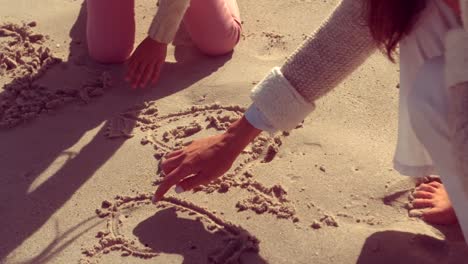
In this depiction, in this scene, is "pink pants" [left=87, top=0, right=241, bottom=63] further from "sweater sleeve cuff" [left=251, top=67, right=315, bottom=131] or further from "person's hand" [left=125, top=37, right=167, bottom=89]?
"sweater sleeve cuff" [left=251, top=67, right=315, bottom=131]

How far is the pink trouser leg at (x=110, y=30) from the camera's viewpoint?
1961 mm

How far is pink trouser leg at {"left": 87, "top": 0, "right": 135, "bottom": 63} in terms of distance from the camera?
6.43 ft

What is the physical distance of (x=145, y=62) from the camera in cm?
179

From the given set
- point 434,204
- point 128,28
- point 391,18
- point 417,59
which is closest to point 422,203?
point 434,204

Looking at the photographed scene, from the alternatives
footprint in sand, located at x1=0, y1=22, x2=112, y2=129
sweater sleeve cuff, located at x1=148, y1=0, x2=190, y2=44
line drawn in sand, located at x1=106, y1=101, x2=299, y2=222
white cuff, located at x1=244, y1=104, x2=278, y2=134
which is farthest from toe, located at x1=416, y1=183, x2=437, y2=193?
footprint in sand, located at x1=0, y1=22, x2=112, y2=129

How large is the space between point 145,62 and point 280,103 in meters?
0.59

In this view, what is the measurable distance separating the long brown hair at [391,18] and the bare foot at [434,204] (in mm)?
364

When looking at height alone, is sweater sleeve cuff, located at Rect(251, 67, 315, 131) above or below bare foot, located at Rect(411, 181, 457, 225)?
above

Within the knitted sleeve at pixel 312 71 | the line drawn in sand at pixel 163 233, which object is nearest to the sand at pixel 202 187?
the line drawn in sand at pixel 163 233

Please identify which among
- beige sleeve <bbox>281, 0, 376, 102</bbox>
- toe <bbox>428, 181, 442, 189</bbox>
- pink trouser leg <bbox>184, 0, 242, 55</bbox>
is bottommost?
pink trouser leg <bbox>184, 0, 242, 55</bbox>

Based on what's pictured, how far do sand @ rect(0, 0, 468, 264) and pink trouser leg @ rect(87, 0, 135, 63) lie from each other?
37 mm

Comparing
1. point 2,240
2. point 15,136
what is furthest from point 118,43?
point 2,240

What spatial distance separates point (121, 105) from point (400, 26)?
85 centimetres

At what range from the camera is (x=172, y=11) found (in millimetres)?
1729
